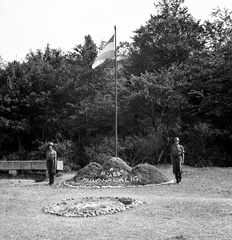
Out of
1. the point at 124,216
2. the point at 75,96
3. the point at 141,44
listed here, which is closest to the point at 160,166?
the point at 75,96

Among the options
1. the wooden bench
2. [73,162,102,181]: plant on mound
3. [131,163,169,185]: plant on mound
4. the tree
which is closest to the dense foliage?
the tree

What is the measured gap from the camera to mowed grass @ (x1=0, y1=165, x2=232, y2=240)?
6883mm

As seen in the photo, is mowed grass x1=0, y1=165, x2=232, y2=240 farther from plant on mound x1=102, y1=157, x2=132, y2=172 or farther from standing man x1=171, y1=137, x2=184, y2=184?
plant on mound x1=102, y1=157, x2=132, y2=172

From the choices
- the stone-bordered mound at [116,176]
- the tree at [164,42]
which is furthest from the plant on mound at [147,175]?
the tree at [164,42]

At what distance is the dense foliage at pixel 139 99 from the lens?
21.0m

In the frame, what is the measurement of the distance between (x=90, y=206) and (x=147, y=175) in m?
4.80

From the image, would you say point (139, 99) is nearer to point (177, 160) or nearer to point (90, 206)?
point (177, 160)

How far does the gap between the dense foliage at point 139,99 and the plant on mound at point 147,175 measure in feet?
18.9

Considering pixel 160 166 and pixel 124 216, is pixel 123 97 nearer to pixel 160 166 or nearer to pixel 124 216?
pixel 160 166

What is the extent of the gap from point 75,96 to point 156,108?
4.64 m

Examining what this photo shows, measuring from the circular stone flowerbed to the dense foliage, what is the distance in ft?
31.1

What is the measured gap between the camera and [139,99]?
2083 cm

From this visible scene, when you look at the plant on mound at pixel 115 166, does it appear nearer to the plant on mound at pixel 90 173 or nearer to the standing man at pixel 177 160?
the plant on mound at pixel 90 173

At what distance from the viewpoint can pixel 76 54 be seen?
77.2 feet
